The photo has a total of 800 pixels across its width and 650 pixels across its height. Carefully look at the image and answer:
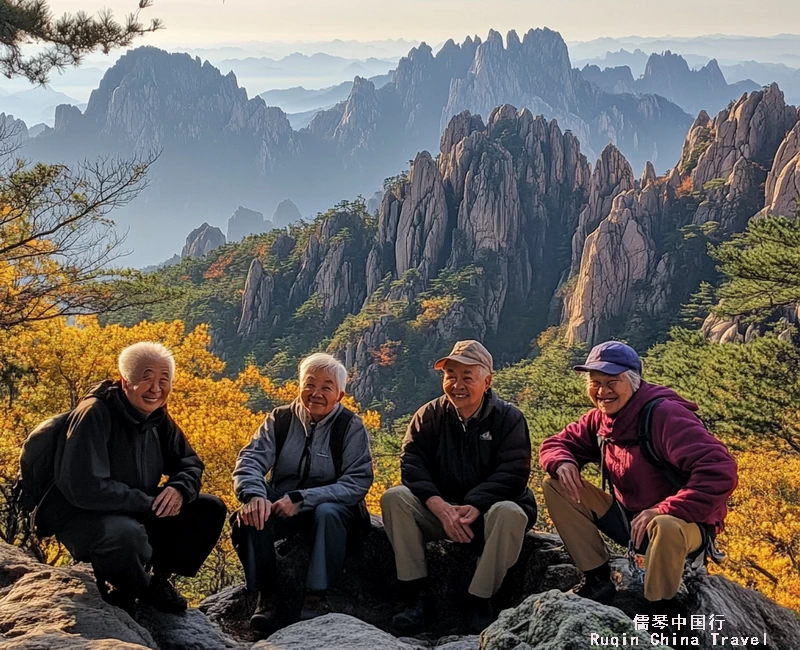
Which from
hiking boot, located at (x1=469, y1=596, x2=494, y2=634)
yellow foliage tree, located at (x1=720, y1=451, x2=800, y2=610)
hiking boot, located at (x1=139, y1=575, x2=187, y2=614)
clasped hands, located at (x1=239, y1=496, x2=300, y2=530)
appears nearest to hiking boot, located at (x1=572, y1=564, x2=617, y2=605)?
hiking boot, located at (x1=469, y1=596, x2=494, y2=634)

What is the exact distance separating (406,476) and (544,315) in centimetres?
4824

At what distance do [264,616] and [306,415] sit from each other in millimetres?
1068

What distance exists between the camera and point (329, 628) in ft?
9.89

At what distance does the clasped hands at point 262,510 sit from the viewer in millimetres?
3473

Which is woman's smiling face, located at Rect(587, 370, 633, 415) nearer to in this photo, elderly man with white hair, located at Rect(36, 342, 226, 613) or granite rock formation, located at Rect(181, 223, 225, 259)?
elderly man with white hair, located at Rect(36, 342, 226, 613)

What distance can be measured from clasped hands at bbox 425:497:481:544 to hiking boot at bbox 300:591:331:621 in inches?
28.6

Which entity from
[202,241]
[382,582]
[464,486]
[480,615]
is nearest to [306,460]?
[464,486]

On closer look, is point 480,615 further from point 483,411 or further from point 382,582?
point 483,411

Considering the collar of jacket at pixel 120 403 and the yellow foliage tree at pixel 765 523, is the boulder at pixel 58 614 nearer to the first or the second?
the collar of jacket at pixel 120 403

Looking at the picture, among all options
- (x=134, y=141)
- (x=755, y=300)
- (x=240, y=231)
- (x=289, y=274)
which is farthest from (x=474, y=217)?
(x=134, y=141)

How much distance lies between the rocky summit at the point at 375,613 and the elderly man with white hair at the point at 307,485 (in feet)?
1.05

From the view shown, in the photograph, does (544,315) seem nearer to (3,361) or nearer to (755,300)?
(755,300)

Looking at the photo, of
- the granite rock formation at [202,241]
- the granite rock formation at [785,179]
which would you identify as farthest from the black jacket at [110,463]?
the granite rock formation at [202,241]

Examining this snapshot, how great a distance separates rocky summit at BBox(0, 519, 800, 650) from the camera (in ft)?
7.33
